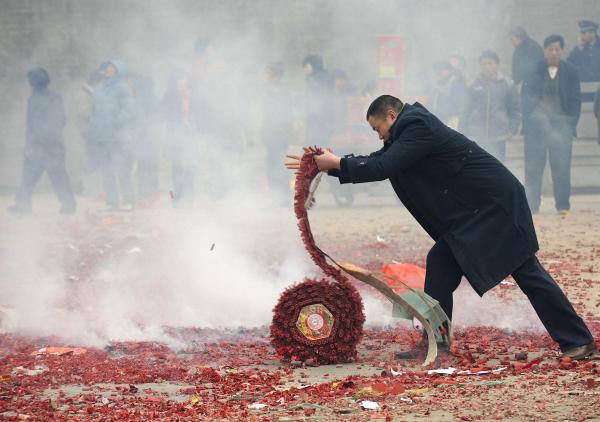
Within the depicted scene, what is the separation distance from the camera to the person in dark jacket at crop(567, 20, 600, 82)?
1455 cm

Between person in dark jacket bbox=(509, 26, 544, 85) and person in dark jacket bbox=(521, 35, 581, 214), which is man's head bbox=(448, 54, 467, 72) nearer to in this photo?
person in dark jacket bbox=(509, 26, 544, 85)

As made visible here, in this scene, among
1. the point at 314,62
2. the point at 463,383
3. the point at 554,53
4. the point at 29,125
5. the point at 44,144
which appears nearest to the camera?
the point at 463,383

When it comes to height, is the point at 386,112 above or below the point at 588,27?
below

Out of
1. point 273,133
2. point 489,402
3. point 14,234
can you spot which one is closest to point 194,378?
point 489,402

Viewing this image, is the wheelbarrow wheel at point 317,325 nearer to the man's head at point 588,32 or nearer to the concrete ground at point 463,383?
the concrete ground at point 463,383

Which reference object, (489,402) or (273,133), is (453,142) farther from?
(273,133)

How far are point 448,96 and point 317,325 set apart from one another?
8.91 meters

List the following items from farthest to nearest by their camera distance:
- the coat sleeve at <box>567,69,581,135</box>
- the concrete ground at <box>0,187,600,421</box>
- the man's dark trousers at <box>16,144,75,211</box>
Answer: the man's dark trousers at <box>16,144,75,211</box>
the coat sleeve at <box>567,69,581,135</box>
the concrete ground at <box>0,187,600,421</box>

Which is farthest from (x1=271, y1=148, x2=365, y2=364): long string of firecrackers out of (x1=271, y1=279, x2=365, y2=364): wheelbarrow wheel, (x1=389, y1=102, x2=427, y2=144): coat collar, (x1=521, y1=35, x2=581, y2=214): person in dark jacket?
(x1=521, y1=35, x2=581, y2=214): person in dark jacket

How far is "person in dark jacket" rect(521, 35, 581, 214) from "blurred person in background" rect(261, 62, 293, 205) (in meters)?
3.39

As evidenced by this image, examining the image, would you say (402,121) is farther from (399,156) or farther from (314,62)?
(314,62)

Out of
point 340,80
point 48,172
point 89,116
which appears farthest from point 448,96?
point 48,172

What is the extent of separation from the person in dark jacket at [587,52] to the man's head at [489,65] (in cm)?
180

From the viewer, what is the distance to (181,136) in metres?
14.1
